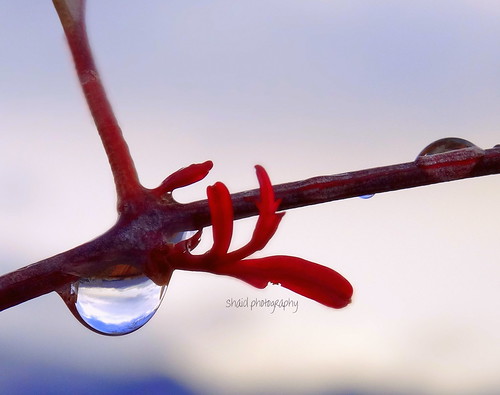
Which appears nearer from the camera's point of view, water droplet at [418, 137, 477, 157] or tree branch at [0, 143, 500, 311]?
tree branch at [0, 143, 500, 311]

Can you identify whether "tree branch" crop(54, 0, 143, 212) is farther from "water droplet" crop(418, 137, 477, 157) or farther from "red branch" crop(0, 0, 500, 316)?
"water droplet" crop(418, 137, 477, 157)

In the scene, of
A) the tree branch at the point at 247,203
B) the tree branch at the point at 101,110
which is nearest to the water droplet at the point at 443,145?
the tree branch at the point at 247,203

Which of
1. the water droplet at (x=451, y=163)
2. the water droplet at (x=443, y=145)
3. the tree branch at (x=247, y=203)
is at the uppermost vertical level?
the water droplet at (x=443, y=145)

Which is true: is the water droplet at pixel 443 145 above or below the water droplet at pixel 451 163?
above

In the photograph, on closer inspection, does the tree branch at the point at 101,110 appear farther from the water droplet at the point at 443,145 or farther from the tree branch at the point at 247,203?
the water droplet at the point at 443,145

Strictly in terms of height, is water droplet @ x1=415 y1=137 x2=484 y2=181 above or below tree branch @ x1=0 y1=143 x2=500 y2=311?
above

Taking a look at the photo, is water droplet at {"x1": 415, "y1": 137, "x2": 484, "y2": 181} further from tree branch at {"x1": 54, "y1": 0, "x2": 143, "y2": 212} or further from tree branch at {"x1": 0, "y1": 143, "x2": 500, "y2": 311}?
tree branch at {"x1": 54, "y1": 0, "x2": 143, "y2": 212}

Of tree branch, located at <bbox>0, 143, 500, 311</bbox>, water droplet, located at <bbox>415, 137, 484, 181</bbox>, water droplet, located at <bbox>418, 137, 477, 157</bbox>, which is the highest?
water droplet, located at <bbox>418, 137, 477, 157</bbox>

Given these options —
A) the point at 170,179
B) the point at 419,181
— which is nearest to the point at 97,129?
the point at 170,179

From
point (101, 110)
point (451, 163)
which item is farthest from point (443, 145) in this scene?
point (101, 110)

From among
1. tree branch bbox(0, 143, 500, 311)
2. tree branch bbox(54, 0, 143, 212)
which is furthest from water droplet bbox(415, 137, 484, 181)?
tree branch bbox(54, 0, 143, 212)

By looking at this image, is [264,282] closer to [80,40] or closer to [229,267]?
[229,267]
